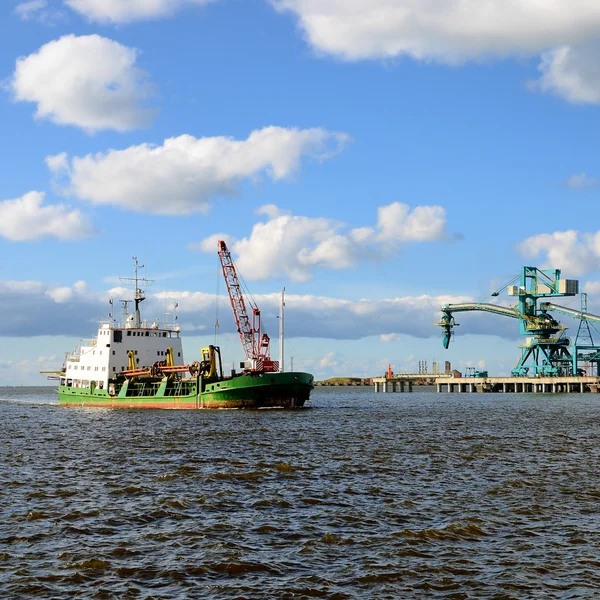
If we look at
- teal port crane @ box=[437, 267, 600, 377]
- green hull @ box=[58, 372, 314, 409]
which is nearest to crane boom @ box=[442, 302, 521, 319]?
teal port crane @ box=[437, 267, 600, 377]

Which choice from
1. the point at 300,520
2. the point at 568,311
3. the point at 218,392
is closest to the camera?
the point at 300,520

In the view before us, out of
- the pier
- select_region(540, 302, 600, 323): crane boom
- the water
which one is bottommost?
the water

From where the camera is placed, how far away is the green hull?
67062 mm

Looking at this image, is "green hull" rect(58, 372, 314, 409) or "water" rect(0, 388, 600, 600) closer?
"water" rect(0, 388, 600, 600)

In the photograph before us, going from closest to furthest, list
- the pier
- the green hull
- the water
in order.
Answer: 1. the water
2. the green hull
3. the pier

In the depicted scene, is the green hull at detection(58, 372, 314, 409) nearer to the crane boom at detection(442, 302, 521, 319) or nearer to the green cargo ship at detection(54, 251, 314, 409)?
the green cargo ship at detection(54, 251, 314, 409)

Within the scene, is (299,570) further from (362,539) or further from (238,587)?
(362,539)

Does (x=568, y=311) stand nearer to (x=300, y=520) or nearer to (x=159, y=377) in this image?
(x=159, y=377)

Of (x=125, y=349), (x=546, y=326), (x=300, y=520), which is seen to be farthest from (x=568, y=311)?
(x=300, y=520)

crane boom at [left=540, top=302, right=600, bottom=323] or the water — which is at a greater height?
crane boom at [left=540, top=302, right=600, bottom=323]

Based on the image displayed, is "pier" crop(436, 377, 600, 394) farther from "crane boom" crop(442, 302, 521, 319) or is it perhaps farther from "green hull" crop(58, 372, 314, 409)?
"green hull" crop(58, 372, 314, 409)

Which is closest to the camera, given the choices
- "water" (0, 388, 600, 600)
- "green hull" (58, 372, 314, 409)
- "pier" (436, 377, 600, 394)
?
"water" (0, 388, 600, 600)

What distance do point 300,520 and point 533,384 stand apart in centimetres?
13959

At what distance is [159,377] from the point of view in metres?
74.0
